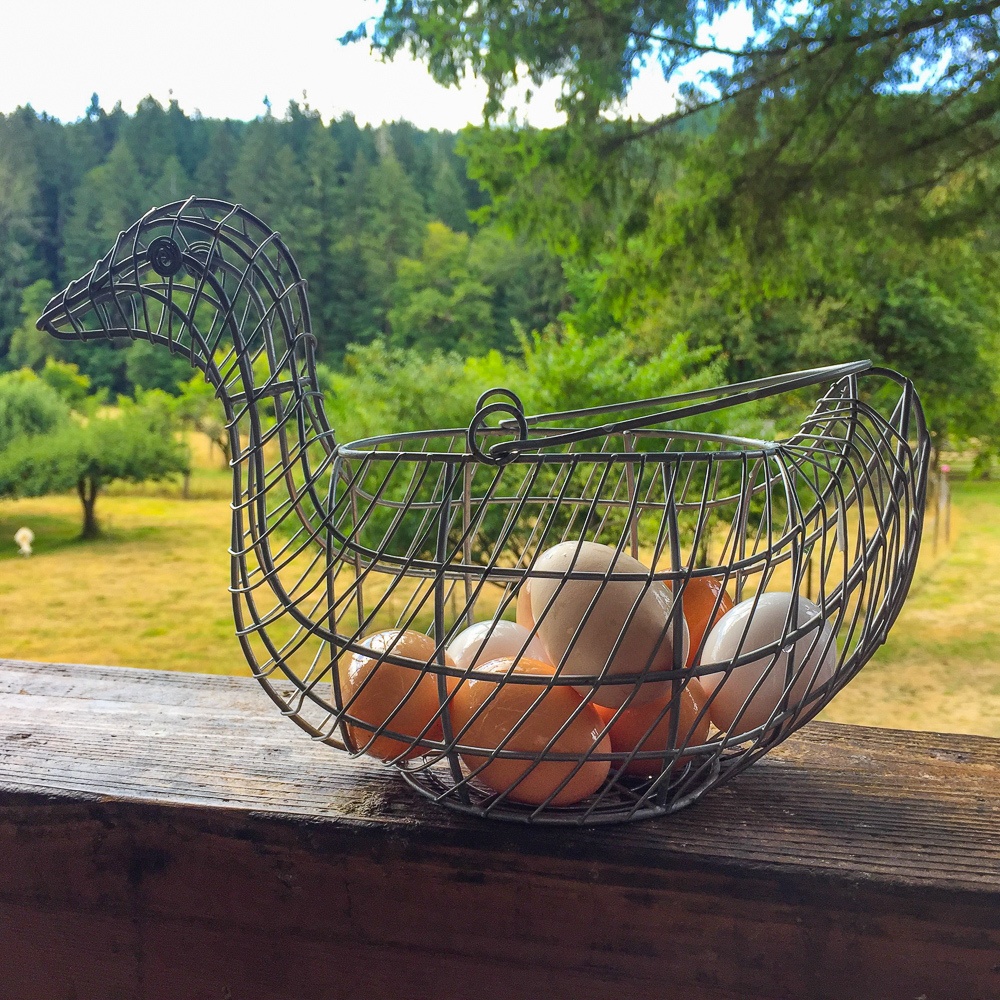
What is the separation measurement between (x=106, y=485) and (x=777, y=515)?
2204 mm

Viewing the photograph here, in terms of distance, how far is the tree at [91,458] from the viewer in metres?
2.67

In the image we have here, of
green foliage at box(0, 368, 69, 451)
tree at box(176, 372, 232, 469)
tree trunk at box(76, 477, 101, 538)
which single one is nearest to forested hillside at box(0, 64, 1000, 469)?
green foliage at box(0, 368, 69, 451)

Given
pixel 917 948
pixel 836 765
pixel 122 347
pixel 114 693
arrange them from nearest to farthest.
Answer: pixel 917 948 < pixel 836 765 < pixel 114 693 < pixel 122 347

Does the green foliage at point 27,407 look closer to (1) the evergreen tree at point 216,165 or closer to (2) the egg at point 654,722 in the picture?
(1) the evergreen tree at point 216,165

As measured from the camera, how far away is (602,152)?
1582mm

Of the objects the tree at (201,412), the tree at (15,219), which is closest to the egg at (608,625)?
the tree at (15,219)

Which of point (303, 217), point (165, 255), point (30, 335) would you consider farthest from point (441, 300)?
point (165, 255)

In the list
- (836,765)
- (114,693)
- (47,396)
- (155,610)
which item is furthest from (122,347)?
(836,765)

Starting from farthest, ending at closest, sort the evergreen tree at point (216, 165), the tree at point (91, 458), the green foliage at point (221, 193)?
the tree at point (91, 458) → the evergreen tree at point (216, 165) → the green foliage at point (221, 193)

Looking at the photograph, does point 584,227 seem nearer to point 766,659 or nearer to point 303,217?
point 303,217

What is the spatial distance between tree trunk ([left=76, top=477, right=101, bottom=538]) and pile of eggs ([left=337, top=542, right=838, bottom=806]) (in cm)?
280

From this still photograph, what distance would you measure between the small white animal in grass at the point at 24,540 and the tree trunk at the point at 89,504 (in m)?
0.18

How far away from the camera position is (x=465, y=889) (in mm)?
367

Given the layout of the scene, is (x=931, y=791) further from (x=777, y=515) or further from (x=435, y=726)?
(x=777, y=515)
